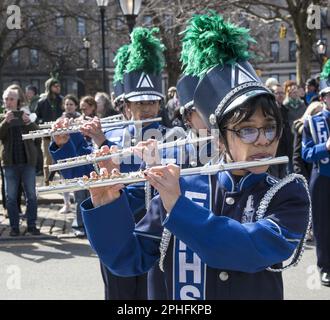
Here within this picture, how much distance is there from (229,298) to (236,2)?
58.3 ft

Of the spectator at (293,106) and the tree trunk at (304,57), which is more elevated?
the tree trunk at (304,57)

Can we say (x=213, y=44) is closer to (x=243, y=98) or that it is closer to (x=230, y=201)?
(x=243, y=98)

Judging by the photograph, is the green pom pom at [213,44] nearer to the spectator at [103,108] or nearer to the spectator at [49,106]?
the spectator at [103,108]

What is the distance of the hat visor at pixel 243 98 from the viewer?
2.27m

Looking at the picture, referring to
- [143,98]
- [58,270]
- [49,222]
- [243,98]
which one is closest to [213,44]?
[243,98]

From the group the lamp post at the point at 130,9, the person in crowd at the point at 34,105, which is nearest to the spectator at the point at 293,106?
the lamp post at the point at 130,9

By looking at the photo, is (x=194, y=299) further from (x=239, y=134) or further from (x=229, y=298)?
(x=239, y=134)

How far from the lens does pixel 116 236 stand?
2299mm

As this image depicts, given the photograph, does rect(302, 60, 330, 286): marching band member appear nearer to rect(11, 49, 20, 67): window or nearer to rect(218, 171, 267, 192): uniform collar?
Result: rect(218, 171, 267, 192): uniform collar

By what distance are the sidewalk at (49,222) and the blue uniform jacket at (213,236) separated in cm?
579

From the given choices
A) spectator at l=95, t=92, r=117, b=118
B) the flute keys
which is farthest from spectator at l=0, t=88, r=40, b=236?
the flute keys

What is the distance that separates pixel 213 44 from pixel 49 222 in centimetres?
685

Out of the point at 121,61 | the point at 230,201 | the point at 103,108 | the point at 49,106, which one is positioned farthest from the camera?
the point at 49,106
